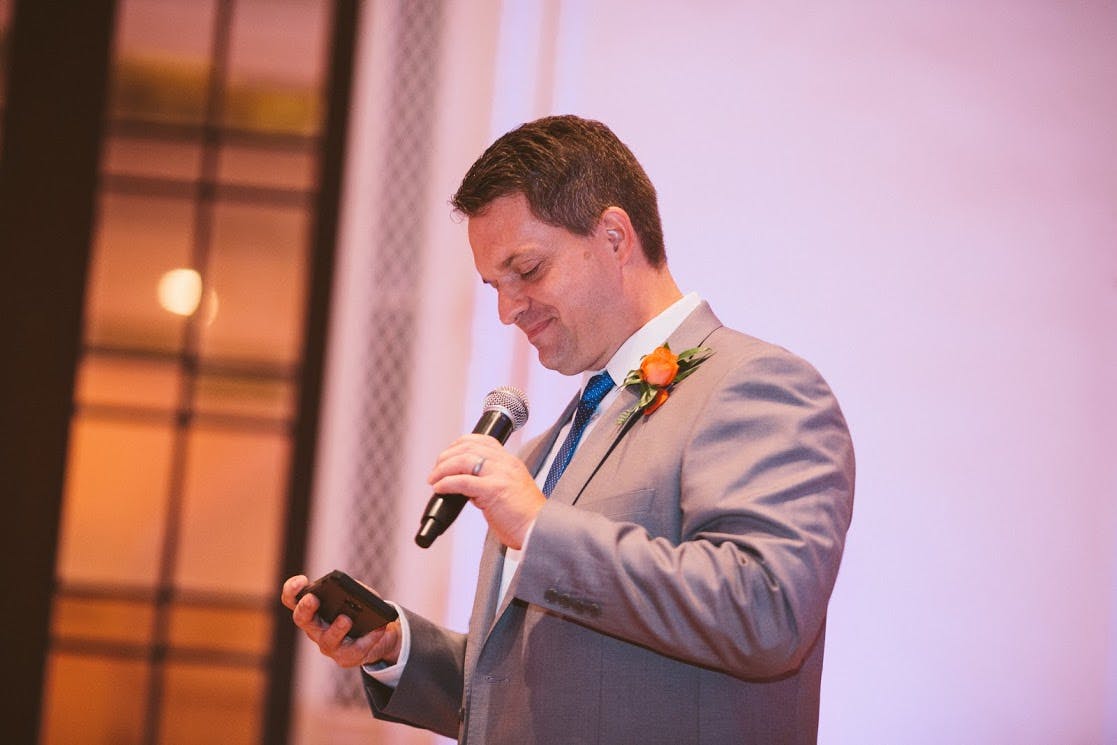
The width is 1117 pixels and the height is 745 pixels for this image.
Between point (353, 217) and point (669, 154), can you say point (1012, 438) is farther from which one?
point (353, 217)

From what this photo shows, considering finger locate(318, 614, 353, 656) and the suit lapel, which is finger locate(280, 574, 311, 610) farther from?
the suit lapel

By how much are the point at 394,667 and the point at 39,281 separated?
2877mm

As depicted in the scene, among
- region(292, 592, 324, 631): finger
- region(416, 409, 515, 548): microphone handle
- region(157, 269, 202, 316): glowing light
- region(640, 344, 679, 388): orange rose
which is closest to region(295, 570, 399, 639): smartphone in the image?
region(292, 592, 324, 631): finger

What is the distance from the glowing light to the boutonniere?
121 inches

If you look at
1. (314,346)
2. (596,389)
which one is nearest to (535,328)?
(596,389)

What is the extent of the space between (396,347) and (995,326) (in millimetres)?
1861

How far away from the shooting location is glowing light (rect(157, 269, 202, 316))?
167 inches

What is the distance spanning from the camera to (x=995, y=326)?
109 inches

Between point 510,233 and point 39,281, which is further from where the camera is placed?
point 39,281

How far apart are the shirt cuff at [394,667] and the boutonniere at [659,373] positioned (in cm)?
58

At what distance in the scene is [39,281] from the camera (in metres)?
3.96

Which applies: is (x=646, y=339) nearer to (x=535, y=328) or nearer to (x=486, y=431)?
(x=535, y=328)

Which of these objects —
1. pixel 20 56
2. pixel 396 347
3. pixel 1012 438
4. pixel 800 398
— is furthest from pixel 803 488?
pixel 20 56

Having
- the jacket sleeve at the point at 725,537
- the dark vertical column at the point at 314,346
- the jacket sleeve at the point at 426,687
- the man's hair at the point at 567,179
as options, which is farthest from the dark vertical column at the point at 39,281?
the jacket sleeve at the point at 725,537
